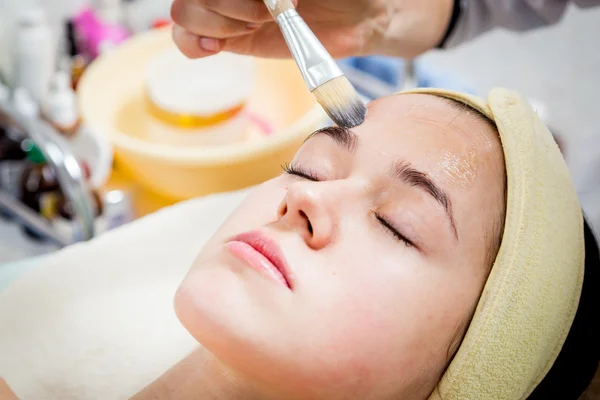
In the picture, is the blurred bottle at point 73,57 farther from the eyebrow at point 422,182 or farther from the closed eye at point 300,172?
the eyebrow at point 422,182

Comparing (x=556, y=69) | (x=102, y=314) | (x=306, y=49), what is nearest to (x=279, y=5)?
(x=306, y=49)

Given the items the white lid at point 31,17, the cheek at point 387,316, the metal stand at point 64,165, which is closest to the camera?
the cheek at point 387,316

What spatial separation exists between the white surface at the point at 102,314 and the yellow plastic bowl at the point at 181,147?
0.32ft

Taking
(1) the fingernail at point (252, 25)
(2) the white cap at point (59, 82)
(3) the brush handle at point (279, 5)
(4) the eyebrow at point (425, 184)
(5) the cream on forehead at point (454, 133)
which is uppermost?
(3) the brush handle at point (279, 5)

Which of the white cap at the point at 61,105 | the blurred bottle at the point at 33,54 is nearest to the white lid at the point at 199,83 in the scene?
the white cap at the point at 61,105

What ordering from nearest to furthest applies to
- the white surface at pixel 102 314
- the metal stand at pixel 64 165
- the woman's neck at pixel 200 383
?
1. the woman's neck at pixel 200 383
2. the white surface at pixel 102 314
3. the metal stand at pixel 64 165

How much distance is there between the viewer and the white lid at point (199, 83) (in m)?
1.28

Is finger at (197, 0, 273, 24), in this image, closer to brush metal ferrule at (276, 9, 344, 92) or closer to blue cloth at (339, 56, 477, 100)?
brush metal ferrule at (276, 9, 344, 92)

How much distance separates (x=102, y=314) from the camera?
968 mm

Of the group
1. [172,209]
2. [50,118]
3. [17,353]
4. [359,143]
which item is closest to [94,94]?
[50,118]

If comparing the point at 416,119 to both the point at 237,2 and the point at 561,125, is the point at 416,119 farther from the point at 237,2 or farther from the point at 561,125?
the point at 561,125

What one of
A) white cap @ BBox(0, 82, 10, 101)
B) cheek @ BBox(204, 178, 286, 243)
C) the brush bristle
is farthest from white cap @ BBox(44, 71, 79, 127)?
the brush bristle

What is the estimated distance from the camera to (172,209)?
120 centimetres

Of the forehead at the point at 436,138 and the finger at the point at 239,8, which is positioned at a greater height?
the finger at the point at 239,8
